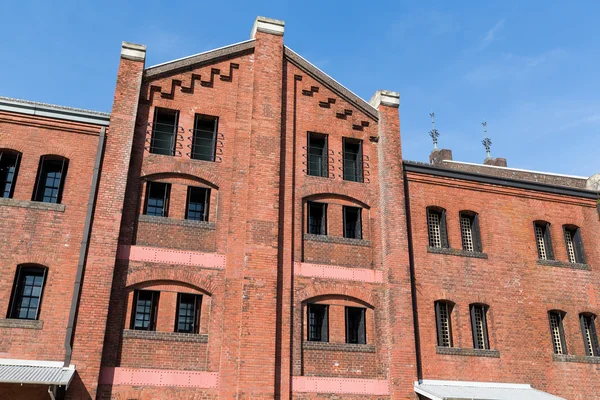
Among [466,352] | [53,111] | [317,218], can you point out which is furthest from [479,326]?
[53,111]

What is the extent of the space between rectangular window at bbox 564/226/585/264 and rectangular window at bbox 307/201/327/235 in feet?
33.9

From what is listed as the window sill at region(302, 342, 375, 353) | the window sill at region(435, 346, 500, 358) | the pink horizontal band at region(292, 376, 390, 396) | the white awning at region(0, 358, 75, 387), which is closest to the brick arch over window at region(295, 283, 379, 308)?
the window sill at region(302, 342, 375, 353)

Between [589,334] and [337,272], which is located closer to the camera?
[337,272]

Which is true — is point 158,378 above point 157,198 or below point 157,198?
below

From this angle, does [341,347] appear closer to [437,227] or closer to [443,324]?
[443,324]

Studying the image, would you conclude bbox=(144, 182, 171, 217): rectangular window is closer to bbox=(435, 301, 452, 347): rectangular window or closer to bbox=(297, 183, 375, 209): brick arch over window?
bbox=(297, 183, 375, 209): brick arch over window

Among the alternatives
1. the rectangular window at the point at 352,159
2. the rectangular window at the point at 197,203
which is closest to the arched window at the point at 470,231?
the rectangular window at the point at 352,159

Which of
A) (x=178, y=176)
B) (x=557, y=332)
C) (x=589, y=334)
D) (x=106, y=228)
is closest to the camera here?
(x=106, y=228)

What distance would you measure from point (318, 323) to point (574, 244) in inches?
455

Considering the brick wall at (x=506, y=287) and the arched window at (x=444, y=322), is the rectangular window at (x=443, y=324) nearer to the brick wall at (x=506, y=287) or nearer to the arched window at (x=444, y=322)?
the arched window at (x=444, y=322)

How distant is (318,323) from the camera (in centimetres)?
1778

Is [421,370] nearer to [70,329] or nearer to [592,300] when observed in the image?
[592,300]

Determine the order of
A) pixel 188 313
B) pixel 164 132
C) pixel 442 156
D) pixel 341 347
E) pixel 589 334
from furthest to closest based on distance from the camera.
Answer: pixel 442 156
pixel 589 334
pixel 164 132
pixel 341 347
pixel 188 313

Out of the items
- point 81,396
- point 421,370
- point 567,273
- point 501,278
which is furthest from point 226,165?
point 567,273
